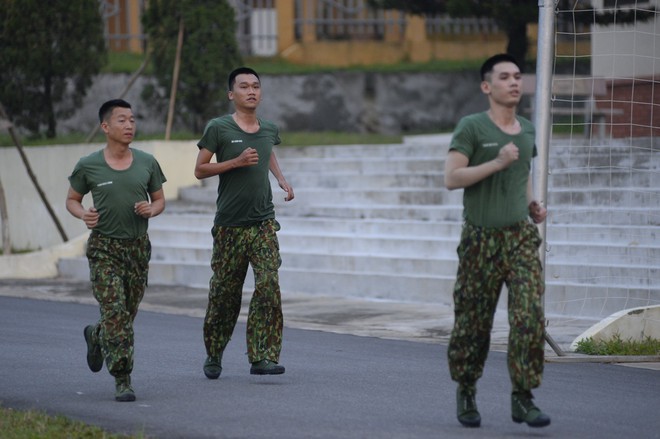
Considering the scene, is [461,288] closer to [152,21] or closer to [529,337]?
[529,337]

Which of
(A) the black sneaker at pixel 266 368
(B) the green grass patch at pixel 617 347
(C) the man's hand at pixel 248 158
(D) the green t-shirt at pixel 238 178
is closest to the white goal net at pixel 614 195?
(B) the green grass patch at pixel 617 347

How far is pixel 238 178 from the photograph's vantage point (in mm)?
9180

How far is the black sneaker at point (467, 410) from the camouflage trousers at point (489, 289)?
0.06 m

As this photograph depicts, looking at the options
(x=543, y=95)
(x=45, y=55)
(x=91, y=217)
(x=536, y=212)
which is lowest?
(x=91, y=217)

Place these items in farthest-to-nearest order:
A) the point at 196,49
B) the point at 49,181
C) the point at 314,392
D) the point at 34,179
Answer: the point at 196,49 → the point at 49,181 → the point at 34,179 → the point at 314,392

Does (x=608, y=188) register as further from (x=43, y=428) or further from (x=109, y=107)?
(x=43, y=428)

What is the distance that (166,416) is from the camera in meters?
7.82

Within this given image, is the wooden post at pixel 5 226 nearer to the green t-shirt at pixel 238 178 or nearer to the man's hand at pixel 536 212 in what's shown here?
the green t-shirt at pixel 238 178

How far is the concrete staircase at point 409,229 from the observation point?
43.8 ft

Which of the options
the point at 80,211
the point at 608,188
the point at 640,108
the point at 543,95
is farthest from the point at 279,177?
the point at 608,188

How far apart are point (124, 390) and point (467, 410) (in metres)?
2.18

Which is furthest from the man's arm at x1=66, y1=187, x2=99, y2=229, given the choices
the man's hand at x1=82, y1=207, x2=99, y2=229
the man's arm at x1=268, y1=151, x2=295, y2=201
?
the man's arm at x1=268, y1=151, x2=295, y2=201

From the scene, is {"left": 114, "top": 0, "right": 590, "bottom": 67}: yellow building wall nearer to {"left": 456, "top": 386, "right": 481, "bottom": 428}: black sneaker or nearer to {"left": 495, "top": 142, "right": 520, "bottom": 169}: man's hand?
{"left": 456, "top": 386, "right": 481, "bottom": 428}: black sneaker

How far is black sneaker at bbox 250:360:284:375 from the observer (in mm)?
9125
